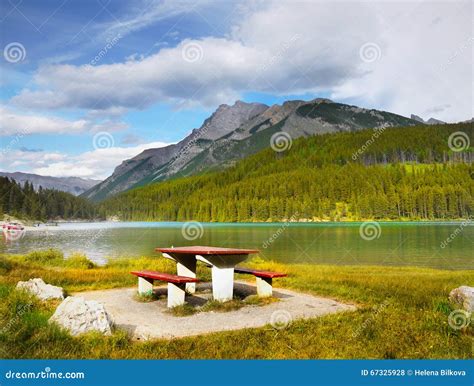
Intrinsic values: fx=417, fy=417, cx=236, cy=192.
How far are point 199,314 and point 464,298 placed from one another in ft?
23.7

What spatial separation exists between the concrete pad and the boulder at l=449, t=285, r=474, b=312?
277cm

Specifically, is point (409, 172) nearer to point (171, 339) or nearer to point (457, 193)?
point (457, 193)

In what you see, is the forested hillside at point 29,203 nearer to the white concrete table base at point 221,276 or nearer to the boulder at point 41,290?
the boulder at point 41,290

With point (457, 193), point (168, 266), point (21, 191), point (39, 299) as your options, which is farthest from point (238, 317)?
point (21, 191)

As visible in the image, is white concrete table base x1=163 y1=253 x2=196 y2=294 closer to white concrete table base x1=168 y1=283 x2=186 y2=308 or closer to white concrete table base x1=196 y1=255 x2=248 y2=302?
white concrete table base x1=196 y1=255 x2=248 y2=302

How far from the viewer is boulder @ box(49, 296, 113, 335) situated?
8719mm

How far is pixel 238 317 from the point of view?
11469 mm

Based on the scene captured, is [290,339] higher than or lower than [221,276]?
lower

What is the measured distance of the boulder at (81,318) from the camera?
28.6ft

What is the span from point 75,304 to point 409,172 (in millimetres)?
196868

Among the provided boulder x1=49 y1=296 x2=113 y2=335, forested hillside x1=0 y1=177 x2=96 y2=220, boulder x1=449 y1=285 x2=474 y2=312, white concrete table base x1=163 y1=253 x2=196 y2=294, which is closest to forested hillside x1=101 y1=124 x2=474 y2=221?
forested hillside x1=0 y1=177 x2=96 y2=220

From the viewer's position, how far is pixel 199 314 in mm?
11852

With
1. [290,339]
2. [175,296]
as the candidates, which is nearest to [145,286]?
[175,296]

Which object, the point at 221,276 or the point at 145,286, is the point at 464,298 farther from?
the point at 145,286
